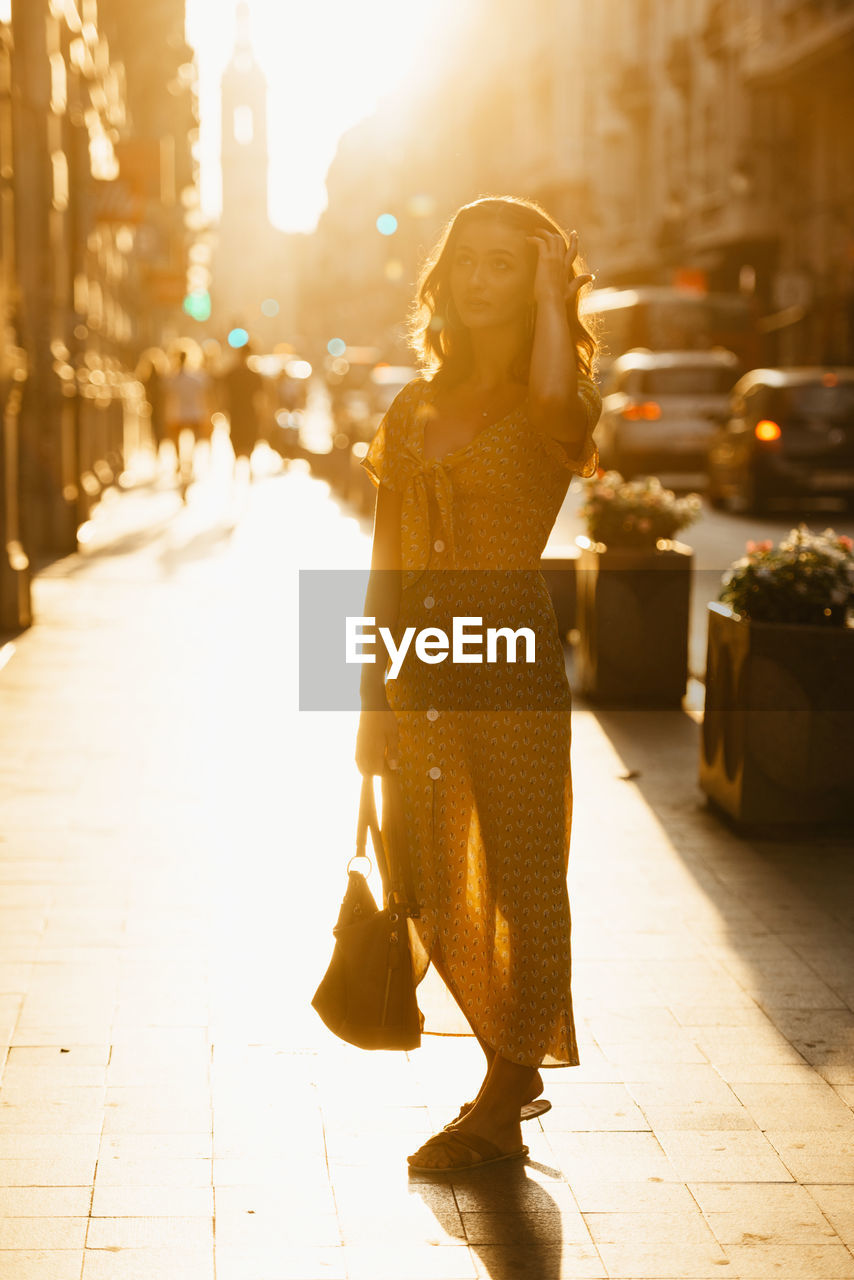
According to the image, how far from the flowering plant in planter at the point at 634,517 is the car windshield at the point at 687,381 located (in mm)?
18238

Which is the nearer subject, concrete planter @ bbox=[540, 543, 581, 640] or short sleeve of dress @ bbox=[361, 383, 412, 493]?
short sleeve of dress @ bbox=[361, 383, 412, 493]

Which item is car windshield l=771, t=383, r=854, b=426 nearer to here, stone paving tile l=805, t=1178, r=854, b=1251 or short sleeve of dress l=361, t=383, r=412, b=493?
short sleeve of dress l=361, t=383, r=412, b=493

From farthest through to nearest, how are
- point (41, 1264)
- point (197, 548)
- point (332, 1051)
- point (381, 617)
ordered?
point (197, 548) < point (332, 1051) < point (381, 617) < point (41, 1264)

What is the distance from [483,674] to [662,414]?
80.6 ft

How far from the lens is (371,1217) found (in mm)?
3965

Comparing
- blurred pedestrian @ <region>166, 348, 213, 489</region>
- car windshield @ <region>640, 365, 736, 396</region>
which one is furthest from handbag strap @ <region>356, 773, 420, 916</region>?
car windshield @ <region>640, 365, 736, 396</region>

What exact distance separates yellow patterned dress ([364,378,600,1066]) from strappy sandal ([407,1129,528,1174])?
20 centimetres

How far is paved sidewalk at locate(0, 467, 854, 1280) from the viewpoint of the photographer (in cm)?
388

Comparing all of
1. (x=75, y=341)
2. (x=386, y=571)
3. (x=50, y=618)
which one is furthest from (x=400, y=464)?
(x=75, y=341)

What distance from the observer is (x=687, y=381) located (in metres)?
29.1

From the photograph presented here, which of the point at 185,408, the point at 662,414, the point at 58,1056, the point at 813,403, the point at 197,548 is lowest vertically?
the point at 197,548

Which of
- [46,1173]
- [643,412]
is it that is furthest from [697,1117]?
[643,412]

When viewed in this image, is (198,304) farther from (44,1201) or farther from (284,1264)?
(284,1264)

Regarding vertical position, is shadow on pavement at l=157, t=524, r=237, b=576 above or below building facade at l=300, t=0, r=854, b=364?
below
